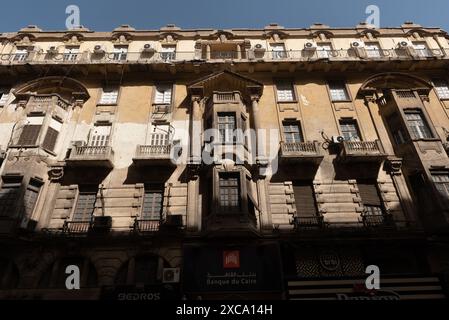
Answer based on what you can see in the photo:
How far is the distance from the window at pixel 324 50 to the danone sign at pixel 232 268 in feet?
53.7

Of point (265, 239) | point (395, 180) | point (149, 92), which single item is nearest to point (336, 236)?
point (265, 239)

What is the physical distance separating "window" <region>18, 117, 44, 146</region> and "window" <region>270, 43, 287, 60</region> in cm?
1685

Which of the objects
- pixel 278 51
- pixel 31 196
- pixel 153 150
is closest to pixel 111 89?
pixel 153 150

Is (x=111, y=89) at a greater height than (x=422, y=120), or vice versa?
(x=111, y=89)

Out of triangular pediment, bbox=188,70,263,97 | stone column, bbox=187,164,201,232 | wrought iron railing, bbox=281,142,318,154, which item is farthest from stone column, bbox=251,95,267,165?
stone column, bbox=187,164,201,232

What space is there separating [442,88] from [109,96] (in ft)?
78.4

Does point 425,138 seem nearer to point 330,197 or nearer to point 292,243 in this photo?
point 330,197

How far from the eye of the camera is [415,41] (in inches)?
976

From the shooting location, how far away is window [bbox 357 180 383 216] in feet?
52.4

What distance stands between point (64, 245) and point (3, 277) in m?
2.93

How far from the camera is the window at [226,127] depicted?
17516mm

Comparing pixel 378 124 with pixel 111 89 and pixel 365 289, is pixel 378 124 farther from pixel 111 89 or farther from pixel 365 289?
pixel 111 89

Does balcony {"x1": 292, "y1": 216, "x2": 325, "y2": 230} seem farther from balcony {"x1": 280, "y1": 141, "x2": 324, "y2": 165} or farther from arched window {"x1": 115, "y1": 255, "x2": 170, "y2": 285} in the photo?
arched window {"x1": 115, "y1": 255, "x2": 170, "y2": 285}

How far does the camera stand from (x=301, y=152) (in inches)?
669
